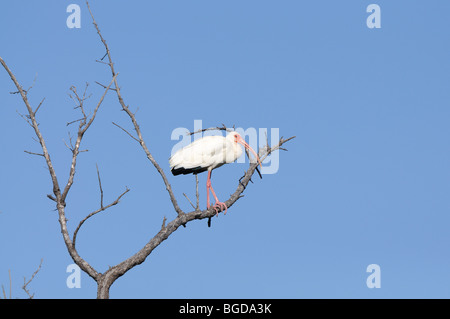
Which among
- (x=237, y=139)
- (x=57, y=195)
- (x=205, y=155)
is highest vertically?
(x=237, y=139)

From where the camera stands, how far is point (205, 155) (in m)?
13.7

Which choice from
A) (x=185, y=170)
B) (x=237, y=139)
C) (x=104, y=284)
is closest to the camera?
(x=104, y=284)

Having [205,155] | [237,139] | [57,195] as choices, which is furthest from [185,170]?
[57,195]

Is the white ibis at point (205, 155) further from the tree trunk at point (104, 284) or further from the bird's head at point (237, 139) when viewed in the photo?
the tree trunk at point (104, 284)

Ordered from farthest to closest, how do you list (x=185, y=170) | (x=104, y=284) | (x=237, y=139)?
(x=237, y=139)
(x=185, y=170)
(x=104, y=284)

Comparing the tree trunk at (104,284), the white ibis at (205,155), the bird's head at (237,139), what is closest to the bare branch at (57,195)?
the tree trunk at (104,284)

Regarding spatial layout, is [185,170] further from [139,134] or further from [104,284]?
[104,284]

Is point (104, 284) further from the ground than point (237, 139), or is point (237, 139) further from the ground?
point (237, 139)

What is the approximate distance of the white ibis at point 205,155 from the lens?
13516 mm

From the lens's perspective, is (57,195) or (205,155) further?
(205,155)
